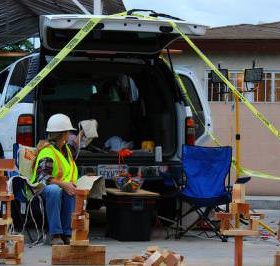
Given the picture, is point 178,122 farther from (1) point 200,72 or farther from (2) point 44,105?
(1) point 200,72

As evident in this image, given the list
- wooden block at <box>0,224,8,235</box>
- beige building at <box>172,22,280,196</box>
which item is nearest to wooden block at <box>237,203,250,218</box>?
wooden block at <box>0,224,8,235</box>

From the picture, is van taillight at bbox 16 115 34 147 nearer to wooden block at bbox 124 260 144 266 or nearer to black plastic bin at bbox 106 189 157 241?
black plastic bin at bbox 106 189 157 241

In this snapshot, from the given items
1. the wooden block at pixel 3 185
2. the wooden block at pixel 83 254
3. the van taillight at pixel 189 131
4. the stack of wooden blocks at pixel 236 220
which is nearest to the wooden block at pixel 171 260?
the stack of wooden blocks at pixel 236 220

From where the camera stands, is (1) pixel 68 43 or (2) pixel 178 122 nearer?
(1) pixel 68 43

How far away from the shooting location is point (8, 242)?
740 centimetres

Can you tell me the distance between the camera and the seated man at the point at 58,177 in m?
8.35

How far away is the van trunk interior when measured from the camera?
9.88 meters

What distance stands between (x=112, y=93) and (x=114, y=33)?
4.42ft

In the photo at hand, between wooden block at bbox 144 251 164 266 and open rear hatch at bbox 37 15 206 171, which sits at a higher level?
open rear hatch at bbox 37 15 206 171

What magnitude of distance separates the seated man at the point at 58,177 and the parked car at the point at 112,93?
0.46 metres

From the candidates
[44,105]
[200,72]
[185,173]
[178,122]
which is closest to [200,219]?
[185,173]

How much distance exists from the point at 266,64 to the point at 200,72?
1.29 meters

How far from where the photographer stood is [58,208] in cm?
835

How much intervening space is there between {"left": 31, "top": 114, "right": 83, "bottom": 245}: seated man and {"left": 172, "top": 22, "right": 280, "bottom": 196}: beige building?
6.18 metres
